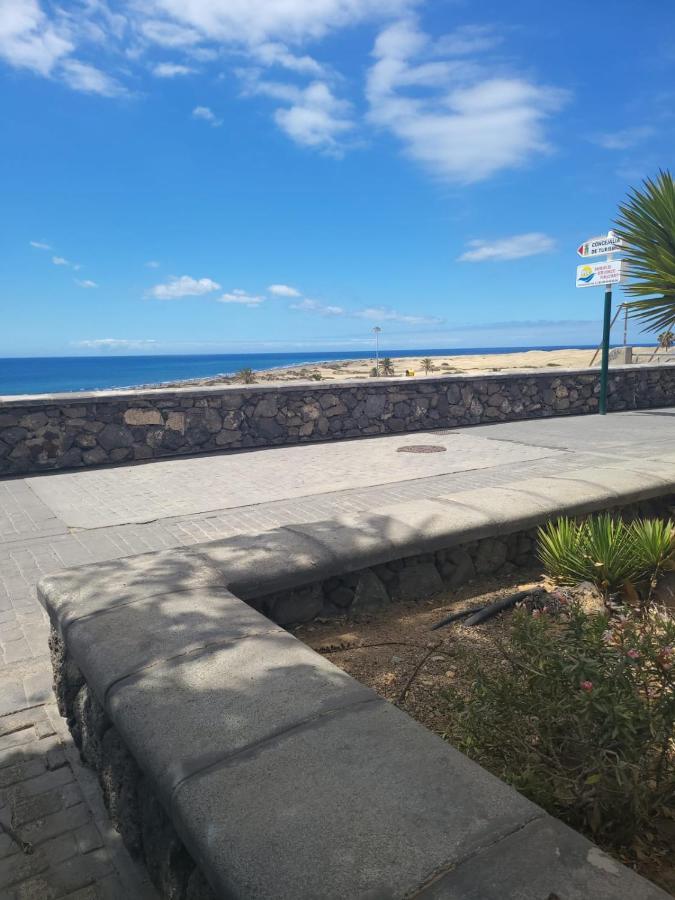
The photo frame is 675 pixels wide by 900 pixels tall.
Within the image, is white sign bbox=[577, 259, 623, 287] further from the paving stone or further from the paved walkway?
the paving stone

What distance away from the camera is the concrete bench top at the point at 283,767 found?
4.45 ft

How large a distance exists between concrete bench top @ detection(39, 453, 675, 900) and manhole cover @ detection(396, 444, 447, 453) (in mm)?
6913

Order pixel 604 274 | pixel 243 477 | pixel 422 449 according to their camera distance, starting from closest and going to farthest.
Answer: pixel 243 477, pixel 422 449, pixel 604 274

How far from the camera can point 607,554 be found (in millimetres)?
3615

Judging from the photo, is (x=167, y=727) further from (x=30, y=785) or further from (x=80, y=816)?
(x=30, y=785)

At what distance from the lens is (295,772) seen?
66.4 inches

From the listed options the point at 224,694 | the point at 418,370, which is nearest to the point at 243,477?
the point at 224,694

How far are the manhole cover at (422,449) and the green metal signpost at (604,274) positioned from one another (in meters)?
5.37

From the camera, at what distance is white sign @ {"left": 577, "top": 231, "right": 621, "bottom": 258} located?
43.4ft

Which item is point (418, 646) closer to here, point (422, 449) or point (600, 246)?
point (422, 449)

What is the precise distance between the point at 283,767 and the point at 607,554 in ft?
8.40

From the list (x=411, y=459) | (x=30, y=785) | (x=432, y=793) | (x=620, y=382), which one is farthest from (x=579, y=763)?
(x=620, y=382)

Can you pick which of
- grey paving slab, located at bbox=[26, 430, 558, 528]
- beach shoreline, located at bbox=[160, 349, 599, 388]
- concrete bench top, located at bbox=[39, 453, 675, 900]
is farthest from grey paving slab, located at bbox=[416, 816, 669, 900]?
beach shoreline, located at bbox=[160, 349, 599, 388]

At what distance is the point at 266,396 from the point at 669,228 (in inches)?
255
